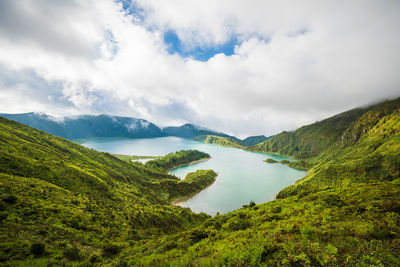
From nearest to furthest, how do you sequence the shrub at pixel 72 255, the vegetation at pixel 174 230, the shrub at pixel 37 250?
the vegetation at pixel 174 230
the shrub at pixel 37 250
the shrub at pixel 72 255

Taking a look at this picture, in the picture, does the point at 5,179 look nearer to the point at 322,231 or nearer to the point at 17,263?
the point at 17,263

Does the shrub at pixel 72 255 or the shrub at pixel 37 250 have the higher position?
the shrub at pixel 37 250

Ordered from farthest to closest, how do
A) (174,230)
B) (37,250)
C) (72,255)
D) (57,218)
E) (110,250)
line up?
(174,230) < (57,218) < (110,250) < (72,255) < (37,250)

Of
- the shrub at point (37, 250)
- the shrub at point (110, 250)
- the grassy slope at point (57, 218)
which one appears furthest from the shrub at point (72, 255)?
the shrub at point (110, 250)

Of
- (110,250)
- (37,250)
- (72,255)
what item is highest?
(37,250)

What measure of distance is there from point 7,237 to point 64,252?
15.2 feet

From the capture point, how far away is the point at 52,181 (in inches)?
1276

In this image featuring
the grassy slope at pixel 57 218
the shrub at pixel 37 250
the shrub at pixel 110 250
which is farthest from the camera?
the shrub at pixel 110 250

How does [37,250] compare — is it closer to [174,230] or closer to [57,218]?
[57,218]

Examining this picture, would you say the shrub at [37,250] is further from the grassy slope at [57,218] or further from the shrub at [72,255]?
the shrub at [72,255]

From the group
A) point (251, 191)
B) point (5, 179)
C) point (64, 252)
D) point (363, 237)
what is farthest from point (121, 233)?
point (251, 191)

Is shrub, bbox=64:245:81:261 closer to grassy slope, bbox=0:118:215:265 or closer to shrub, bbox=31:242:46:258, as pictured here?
grassy slope, bbox=0:118:215:265

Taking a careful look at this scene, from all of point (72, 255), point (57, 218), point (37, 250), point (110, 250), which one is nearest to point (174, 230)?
point (110, 250)

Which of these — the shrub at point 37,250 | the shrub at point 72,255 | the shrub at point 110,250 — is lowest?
the shrub at point 110,250
